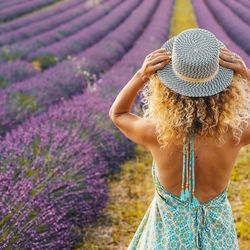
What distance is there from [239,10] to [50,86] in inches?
342

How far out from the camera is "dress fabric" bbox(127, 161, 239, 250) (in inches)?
47.2

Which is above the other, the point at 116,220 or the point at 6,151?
the point at 6,151

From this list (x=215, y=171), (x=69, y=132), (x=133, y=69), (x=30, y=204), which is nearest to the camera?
(x=215, y=171)

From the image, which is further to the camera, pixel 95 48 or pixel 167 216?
pixel 95 48

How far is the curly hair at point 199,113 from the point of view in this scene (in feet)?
3.37

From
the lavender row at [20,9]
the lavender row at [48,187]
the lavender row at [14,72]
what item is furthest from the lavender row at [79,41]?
the lavender row at [20,9]

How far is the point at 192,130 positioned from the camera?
1.07 meters

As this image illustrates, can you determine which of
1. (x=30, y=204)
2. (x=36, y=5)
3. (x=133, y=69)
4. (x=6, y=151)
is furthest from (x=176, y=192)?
(x=36, y=5)

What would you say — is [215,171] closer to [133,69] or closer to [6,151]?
[6,151]

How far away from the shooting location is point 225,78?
100 cm

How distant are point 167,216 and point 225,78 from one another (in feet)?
2.00

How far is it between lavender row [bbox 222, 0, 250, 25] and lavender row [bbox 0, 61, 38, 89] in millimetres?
6736

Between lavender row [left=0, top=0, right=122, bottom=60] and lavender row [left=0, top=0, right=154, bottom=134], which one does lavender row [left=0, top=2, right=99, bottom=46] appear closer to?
lavender row [left=0, top=0, right=122, bottom=60]

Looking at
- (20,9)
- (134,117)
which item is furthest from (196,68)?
(20,9)
